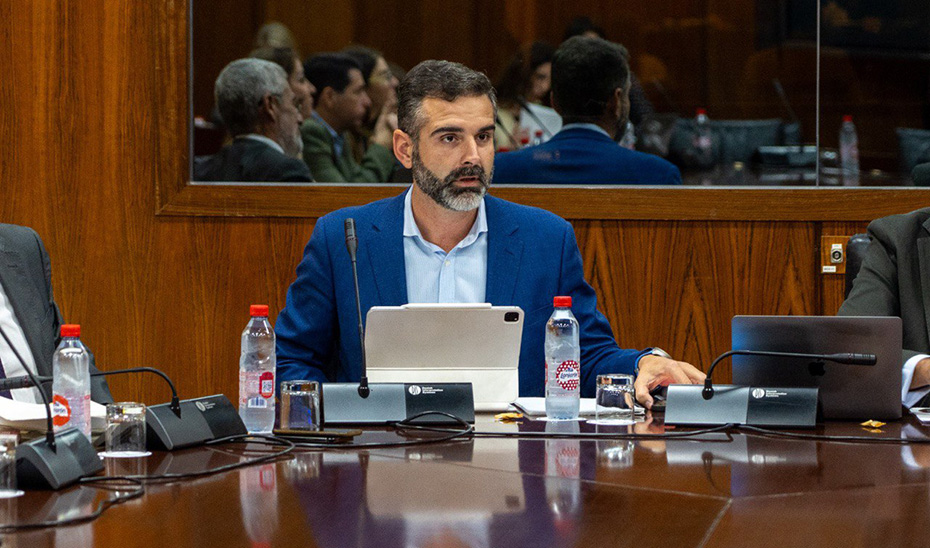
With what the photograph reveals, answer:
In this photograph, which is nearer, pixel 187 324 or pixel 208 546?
pixel 208 546

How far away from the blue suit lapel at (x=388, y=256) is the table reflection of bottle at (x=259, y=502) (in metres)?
0.98

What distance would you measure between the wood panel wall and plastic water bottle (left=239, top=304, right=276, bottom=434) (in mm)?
1646

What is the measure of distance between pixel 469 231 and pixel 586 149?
1.26 meters

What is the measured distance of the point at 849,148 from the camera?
459 cm

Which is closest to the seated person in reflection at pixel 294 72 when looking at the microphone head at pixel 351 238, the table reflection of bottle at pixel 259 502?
the microphone head at pixel 351 238

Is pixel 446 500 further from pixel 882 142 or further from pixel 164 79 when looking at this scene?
pixel 882 142

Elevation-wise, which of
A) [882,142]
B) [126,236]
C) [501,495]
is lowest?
[501,495]

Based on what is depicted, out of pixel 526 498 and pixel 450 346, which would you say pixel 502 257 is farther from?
pixel 526 498

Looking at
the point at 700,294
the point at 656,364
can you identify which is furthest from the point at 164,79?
the point at 656,364

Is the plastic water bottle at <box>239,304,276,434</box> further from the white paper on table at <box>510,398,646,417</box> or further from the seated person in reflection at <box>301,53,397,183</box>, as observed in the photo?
the seated person in reflection at <box>301,53,397,183</box>

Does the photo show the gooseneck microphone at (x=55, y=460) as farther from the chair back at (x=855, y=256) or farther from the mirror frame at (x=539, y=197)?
the mirror frame at (x=539, y=197)

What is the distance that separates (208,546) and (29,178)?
2.87m

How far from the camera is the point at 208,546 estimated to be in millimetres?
1260

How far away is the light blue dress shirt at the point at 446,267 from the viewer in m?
2.72
